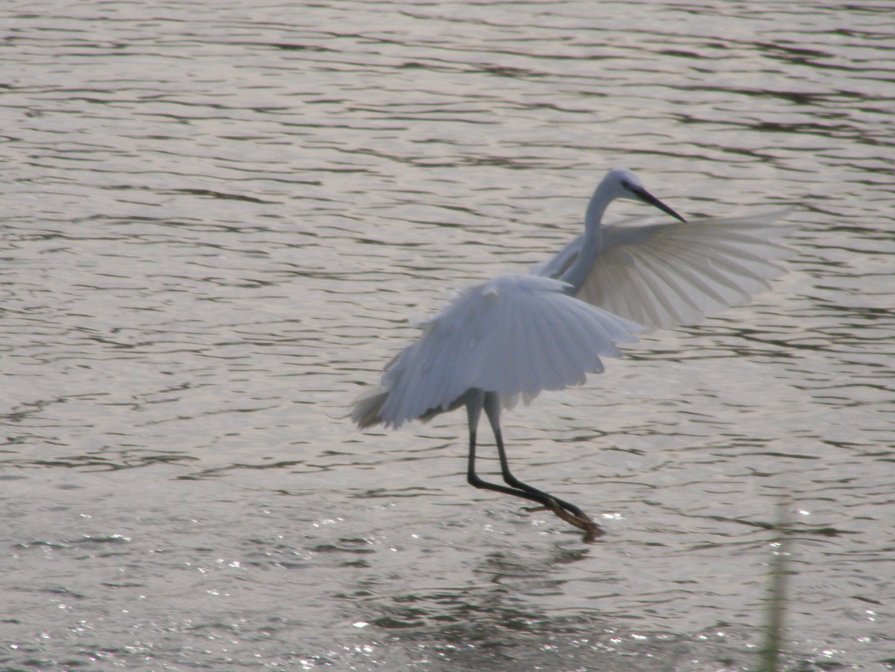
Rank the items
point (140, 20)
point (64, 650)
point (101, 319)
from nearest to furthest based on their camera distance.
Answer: point (64, 650) → point (101, 319) → point (140, 20)

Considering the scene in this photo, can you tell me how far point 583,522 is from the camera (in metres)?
6.50

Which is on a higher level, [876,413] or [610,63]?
[610,63]

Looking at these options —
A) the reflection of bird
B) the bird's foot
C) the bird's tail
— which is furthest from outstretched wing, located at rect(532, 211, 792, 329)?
the bird's foot

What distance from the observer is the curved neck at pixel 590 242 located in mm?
6789

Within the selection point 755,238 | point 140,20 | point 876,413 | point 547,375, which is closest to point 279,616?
point 547,375

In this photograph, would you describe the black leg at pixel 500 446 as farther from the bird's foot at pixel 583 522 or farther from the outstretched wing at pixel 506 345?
the outstretched wing at pixel 506 345

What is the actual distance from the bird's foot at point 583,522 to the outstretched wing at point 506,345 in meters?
0.64

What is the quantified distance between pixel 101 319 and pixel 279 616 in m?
3.41

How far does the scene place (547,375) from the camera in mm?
5805

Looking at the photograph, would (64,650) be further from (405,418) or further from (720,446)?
(720,446)

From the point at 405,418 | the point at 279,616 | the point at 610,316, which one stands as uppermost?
the point at 610,316

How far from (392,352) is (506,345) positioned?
2.53 m

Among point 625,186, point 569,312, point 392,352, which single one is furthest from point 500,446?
point 392,352

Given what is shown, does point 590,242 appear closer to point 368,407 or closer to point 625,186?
point 625,186
